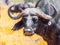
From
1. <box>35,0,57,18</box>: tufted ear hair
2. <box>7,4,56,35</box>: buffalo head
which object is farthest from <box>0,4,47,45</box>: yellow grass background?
<box>7,4,56,35</box>: buffalo head

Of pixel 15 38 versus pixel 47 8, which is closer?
pixel 47 8

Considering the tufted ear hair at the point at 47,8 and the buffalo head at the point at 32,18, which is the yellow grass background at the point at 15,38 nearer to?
the tufted ear hair at the point at 47,8

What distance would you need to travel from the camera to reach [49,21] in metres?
4.34

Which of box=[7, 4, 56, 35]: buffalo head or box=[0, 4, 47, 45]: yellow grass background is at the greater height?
box=[7, 4, 56, 35]: buffalo head

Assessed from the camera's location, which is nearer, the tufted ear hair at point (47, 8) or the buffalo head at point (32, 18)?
the buffalo head at point (32, 18)

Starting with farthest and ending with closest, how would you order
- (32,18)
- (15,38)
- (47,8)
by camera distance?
(15,38)
(47,8)
(32,18)

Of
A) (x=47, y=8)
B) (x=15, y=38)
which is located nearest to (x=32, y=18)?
(x=47, y=8)

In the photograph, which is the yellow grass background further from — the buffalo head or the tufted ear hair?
the buffalo head

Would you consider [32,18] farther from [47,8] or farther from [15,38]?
[15,38]

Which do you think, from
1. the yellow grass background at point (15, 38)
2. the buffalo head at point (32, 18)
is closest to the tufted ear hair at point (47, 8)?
the buffalo head at point (32, 18)

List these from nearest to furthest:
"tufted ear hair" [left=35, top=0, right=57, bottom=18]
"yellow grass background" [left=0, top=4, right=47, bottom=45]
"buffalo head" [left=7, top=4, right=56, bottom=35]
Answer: "buffalo head" [left=7, top=4, right=56, bottom=35], "tufted ear hair" [left=35, top=0, right=57, bottom=18], "yellow grass background" [left=0, top=4, right=47, bottom=45]

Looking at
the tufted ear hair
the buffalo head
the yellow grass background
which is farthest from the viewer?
the yellow grass background

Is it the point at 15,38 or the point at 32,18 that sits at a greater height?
the point at 32,18

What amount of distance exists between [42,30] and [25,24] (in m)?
0.54
